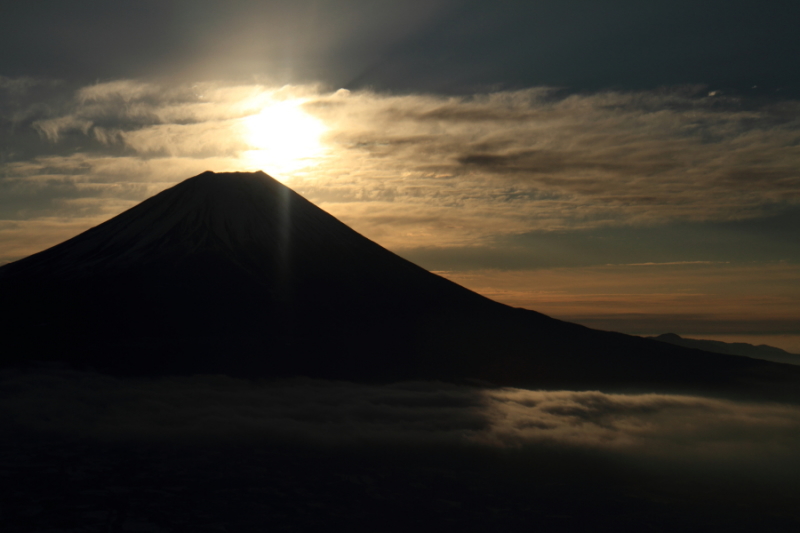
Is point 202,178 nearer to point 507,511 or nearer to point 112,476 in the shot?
point 112,476

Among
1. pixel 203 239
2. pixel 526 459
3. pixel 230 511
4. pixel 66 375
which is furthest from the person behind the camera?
pixel 203 239

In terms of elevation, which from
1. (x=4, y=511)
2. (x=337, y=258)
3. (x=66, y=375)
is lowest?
(x=4, y=511)

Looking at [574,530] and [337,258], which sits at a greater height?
[337,258]

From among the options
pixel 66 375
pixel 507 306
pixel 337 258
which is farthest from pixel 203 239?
pixel 507 306

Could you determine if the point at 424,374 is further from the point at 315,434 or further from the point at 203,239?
Answer: the point at 203,239

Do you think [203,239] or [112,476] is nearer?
[112,476]

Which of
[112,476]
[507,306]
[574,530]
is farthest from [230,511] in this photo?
[507,306]

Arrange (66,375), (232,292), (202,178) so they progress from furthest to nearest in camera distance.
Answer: (202,178) → (232,292) → (66,375)
